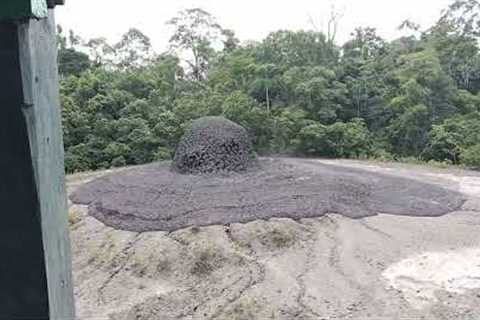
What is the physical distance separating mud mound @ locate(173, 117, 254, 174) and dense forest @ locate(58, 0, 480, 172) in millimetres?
3316

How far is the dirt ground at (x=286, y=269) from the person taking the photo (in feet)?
15.4

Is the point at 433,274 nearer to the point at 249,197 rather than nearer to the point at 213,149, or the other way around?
the point at 249,197

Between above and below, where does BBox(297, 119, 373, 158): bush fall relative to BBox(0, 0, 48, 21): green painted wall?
below

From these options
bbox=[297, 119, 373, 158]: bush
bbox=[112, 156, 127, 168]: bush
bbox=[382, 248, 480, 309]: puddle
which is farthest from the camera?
bbox=[297, 119, 373, 158]: bush

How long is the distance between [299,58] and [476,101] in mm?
4891

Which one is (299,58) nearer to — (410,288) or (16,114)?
(410,288)

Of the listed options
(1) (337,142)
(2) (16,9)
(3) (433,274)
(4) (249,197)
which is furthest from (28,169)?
(1) (337,142)

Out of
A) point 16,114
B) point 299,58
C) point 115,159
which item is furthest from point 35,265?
point 299,58

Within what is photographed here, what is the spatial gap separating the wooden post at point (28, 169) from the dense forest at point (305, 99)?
11.0m

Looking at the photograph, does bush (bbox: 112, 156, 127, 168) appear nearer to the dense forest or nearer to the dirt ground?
the dense forest

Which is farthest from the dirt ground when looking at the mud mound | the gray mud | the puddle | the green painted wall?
the green painted wall

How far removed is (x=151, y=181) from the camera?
8094mm

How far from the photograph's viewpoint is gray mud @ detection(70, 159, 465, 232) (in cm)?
657

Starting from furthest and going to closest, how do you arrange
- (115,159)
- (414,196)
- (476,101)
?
(476,101), (115,159), (414,196)
